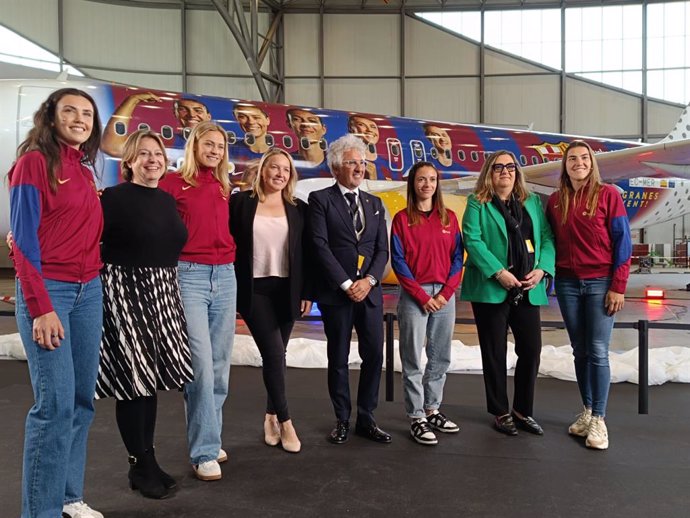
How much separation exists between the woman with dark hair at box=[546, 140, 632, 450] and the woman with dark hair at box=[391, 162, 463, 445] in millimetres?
585

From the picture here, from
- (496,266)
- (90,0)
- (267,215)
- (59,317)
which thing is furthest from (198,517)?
(90,0)

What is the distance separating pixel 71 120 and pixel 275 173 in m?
1.03

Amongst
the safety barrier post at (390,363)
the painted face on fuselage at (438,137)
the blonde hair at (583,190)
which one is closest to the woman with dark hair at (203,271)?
the safety barrier post at (390,363)

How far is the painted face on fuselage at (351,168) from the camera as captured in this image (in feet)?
9.68

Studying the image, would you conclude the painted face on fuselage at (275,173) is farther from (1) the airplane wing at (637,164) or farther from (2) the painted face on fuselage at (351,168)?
(1) the airplane wing at (637,164)

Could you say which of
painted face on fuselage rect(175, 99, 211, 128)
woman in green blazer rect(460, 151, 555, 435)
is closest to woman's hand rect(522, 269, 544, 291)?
woman in green blazer rect(460, 151, 555, 435)

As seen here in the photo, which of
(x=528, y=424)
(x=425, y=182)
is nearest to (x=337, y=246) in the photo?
(x=425, y=182)

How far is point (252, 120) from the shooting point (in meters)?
7.94

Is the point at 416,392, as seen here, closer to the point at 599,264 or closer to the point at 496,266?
the point at 496,266

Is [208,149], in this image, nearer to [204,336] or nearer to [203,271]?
[203,271]

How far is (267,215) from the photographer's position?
2.82 metres

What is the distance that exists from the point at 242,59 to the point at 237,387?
1699 centimetres

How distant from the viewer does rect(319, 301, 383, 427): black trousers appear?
298cm

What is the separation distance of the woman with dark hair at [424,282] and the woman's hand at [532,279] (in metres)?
0.35
